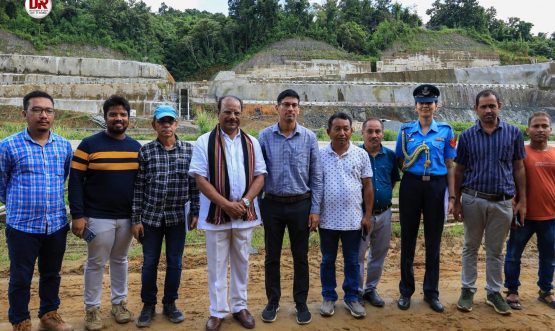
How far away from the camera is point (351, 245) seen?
363cm

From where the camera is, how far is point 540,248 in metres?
4.00

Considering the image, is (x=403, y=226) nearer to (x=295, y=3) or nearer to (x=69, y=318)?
(x=69, y=318)

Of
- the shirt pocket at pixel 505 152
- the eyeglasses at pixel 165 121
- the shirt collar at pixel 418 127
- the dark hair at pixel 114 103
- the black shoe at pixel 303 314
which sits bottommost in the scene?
the black shoe at pixel 303 314

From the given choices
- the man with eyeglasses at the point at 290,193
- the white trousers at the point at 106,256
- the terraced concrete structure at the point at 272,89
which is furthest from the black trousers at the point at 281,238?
the terraced concrete structure at the point at 272,89

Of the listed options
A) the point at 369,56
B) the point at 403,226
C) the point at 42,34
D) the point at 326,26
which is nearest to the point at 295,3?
the point at 326,26

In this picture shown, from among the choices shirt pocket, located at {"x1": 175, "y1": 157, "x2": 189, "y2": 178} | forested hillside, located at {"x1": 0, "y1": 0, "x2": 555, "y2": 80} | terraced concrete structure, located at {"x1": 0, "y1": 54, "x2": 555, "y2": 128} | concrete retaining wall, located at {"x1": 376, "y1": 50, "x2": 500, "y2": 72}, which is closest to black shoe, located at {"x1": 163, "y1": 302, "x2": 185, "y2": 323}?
shirt pocket, located at {"x1": 175, "y1": 157, "x2": 189, "y2": 178}

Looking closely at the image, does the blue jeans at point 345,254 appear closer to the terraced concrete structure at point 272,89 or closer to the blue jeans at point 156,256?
the blue jeans at point 156,256

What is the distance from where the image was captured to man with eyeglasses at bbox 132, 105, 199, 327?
3.35 meters

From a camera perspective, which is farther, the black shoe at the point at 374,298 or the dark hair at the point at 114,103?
the black shoe at the point at 374,298

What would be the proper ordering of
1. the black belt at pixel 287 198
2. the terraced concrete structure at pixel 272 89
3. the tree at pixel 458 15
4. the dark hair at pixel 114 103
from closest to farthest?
the dark hair at pixel 114 103 → the black belt at pixel 287 198 → the terraced concrete structure at pixel 272 89 → the tree at pixel 458 15

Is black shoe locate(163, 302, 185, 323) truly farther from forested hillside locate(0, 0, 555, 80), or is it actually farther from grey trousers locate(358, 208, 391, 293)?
forested hillside locate(0, 0, 555, 80)

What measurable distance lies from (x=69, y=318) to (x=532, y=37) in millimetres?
61618

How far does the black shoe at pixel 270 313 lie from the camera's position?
351 centimetres

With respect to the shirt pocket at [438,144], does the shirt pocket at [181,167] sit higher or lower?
lower
